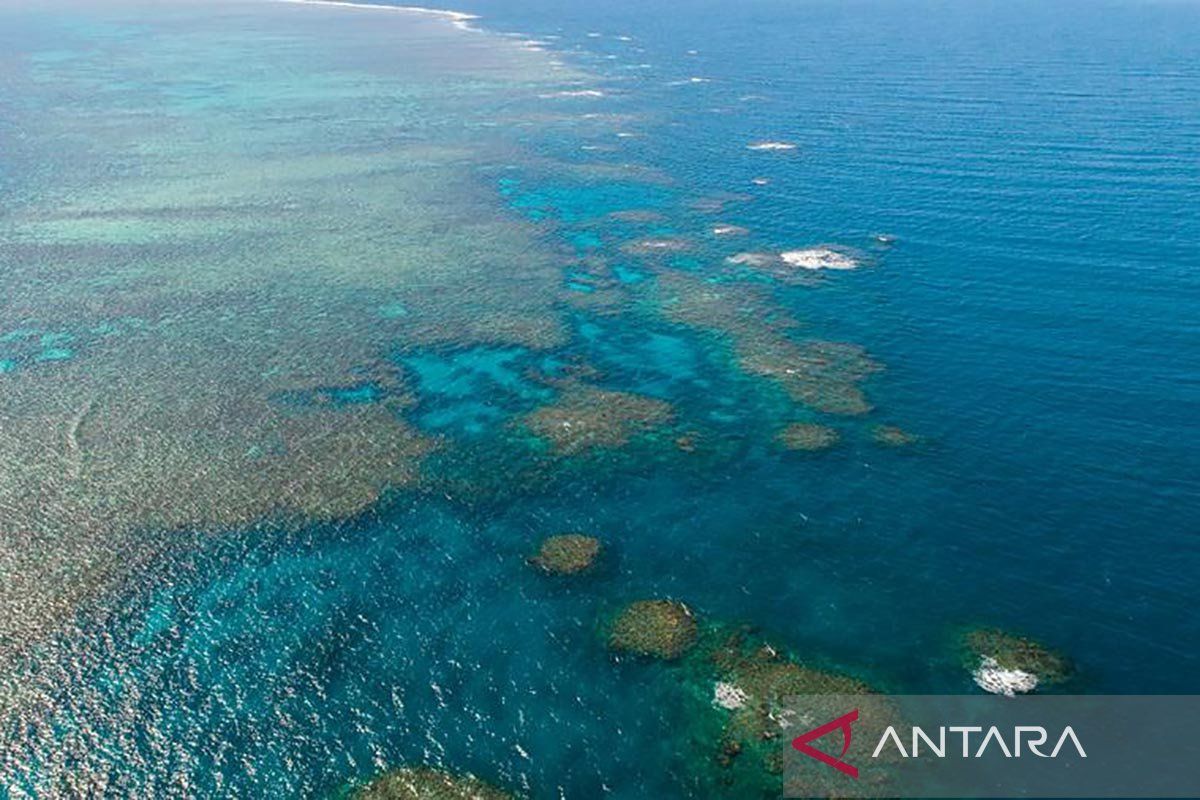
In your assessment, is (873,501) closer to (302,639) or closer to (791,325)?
(791,325)

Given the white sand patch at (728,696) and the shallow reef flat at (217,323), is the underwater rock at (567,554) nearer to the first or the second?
the white sand patch at (728,696)

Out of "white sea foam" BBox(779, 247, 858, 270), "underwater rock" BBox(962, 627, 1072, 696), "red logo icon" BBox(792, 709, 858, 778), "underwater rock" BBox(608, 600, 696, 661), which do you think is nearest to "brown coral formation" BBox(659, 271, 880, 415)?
"white sea foam" BBox(779, 247, 858, 270)

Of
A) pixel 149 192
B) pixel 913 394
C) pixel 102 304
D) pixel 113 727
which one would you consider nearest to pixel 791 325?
pixel 913 394

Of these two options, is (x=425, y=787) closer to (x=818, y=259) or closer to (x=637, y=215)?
(x=818, y=259)

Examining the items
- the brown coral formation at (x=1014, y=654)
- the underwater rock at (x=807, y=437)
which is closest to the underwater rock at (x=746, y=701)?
the brown coral formation at (x=1014, y=654)

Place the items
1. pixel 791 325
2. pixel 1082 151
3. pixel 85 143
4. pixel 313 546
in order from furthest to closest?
pixel 85 143 < pixel 1082 151 < pixel 791 325 < pixel 313 546

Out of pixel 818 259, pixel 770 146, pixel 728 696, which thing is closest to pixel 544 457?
pixel 728 696
